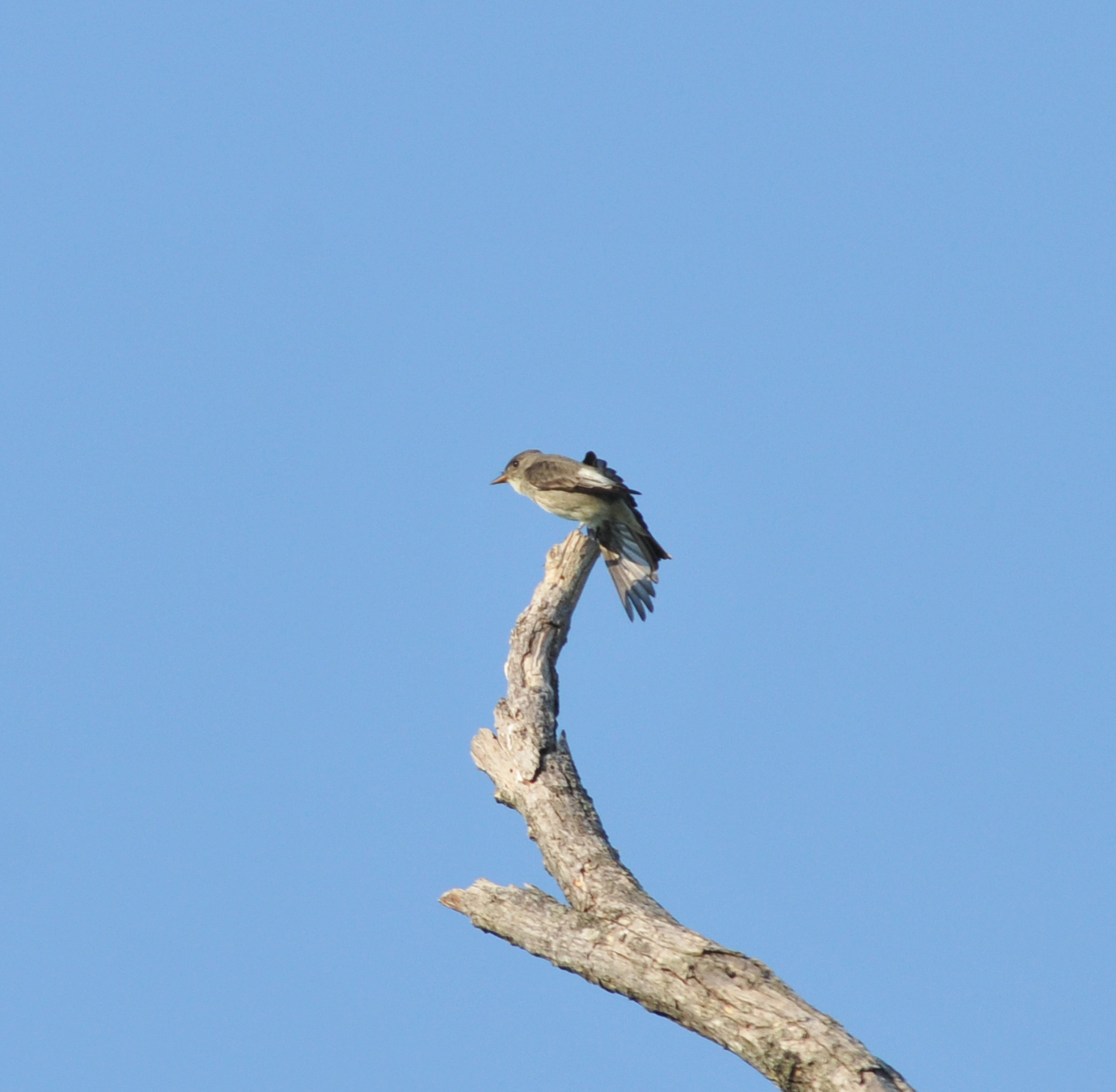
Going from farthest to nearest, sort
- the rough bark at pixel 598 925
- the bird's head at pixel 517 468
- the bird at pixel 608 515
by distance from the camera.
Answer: the bird's head at pixel 517 468 → the bird at pixel 608 515 → the rough bark at pixel 598 925

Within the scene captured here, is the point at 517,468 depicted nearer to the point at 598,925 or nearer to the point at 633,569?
the point at 633,569

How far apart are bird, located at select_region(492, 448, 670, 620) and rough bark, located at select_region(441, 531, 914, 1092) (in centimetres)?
156

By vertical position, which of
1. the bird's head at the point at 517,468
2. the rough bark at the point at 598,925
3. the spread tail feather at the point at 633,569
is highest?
the bird's head at the point at 517,468

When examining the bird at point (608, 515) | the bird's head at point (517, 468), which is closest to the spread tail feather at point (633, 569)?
the bird at point (608, 515)

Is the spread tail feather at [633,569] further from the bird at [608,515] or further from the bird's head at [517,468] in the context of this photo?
the bird's head at [517,468]

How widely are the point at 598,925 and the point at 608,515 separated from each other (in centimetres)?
464

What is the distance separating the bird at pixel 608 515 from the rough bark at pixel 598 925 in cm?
156

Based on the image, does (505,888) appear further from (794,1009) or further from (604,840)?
(794,1009)

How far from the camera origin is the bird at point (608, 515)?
11.0 m

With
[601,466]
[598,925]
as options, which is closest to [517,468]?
[601,466]

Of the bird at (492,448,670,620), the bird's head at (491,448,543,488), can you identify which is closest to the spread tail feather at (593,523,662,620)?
→ the bird at (492,448,670,620)

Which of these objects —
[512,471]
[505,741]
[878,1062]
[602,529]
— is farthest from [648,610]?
[878,1062]

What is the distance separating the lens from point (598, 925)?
7.00 meters

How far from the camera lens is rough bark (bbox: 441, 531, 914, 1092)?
19.8 feet
